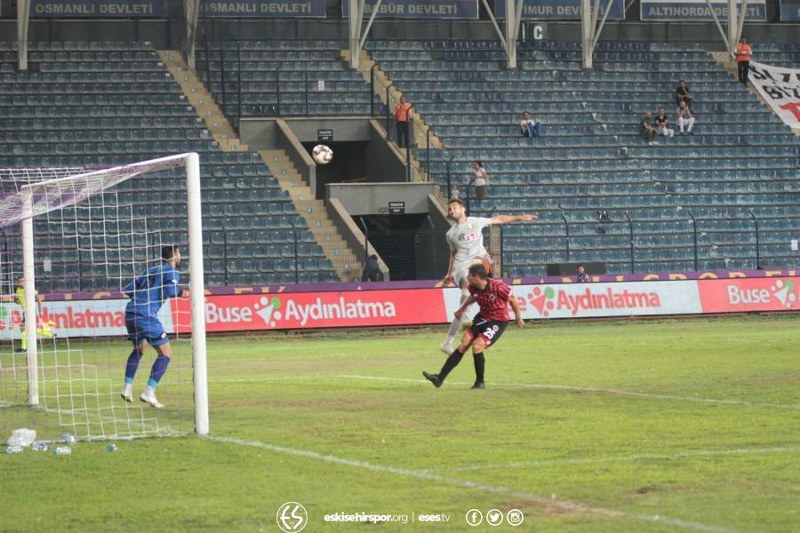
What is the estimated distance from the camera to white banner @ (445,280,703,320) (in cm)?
A: 3709

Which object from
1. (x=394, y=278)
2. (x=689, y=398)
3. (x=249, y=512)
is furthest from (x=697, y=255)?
(x=249, y=512)

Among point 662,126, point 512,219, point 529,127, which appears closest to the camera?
point 512,219

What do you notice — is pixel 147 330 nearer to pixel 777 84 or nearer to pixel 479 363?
pixel 479 363

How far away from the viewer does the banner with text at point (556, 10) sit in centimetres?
5276

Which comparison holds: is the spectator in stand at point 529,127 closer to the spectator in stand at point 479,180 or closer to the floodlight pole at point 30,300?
the spectator in stand at point 479,180

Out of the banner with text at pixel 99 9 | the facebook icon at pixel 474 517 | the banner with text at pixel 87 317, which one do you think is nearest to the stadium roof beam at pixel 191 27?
the banner with text at pixel 99 9

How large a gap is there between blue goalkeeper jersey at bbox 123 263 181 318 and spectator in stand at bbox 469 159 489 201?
2540 centimetres

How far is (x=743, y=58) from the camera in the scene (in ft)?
166

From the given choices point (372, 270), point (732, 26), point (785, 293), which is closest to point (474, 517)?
point (372, 270)

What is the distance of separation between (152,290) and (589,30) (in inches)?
1392

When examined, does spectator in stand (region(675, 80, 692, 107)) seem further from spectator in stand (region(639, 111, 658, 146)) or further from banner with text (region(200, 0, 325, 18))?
banner with text (region(200, 0, 325, 18))

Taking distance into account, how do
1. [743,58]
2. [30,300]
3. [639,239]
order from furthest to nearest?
[743,58] < [639,239] < [30,300]

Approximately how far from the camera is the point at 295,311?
35031mm

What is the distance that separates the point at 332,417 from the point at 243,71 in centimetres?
3271
